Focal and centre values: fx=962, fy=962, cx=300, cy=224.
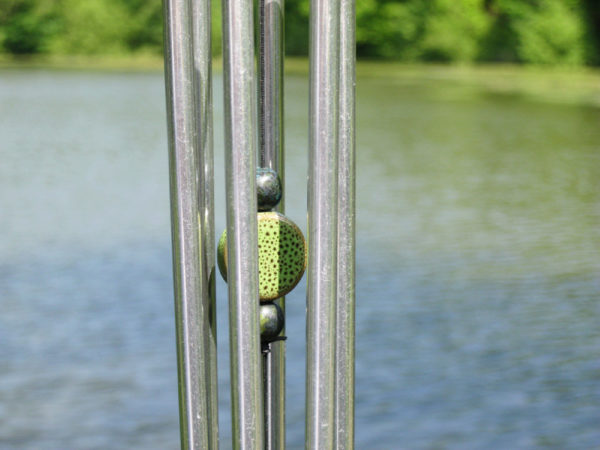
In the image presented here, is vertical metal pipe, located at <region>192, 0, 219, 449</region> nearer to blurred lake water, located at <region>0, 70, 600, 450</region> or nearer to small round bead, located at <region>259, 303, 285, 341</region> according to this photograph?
small round bead, located at <region>259, 303, 285, 341</region>

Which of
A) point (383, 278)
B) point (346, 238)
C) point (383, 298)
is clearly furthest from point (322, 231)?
point (383, 278)

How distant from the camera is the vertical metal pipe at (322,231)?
863 millimetres

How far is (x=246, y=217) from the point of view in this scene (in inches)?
34.2

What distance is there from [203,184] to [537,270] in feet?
14.4

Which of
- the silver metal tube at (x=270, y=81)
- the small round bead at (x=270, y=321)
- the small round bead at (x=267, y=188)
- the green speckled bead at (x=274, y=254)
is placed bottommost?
the small round bead at (x=270, y=321)

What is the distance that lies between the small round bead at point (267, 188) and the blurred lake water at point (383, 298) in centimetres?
200

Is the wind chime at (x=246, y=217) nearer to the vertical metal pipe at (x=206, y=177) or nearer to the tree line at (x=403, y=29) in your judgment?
the vertical metal pipe at (x=206, y=177)

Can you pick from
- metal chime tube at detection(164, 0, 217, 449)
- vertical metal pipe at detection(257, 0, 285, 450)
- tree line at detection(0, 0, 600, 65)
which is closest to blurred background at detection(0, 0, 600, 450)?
vertical metal pipe at detection(257, 0, 285, 450)

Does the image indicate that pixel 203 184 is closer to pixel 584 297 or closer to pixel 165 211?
pixel 584 297

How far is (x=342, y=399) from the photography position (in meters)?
0.93

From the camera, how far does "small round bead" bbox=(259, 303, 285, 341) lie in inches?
39.0

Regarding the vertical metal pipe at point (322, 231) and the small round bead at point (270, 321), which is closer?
the vertical metal pipe at point (322, 231)

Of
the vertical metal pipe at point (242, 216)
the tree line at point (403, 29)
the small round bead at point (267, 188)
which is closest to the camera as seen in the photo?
the vertical metal pipe at point (242, 216)

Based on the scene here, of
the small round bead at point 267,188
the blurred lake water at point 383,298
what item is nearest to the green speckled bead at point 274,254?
the small round bead at point 267,188
